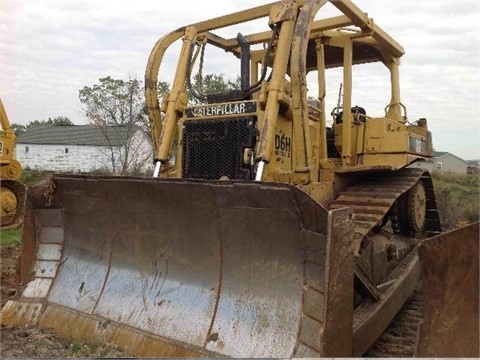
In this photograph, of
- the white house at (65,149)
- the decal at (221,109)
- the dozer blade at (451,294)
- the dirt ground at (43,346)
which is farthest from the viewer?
the white house at (65,149)

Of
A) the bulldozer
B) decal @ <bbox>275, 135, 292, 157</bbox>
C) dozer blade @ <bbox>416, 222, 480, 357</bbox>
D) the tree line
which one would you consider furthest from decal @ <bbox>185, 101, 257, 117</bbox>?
the tree line

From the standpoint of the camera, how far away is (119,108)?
88.6 ft

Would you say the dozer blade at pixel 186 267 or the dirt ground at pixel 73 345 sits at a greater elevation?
the dozer blade at pixel 186 267

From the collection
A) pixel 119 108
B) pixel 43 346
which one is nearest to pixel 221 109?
pixel 43 346

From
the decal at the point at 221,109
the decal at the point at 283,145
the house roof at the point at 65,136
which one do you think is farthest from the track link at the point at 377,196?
the house roof at the point at 65,136

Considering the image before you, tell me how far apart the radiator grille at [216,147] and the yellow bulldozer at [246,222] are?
13 mm

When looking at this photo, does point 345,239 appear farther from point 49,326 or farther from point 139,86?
point 139,86

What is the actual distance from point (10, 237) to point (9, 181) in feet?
6.04

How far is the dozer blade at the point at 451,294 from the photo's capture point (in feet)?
7.72

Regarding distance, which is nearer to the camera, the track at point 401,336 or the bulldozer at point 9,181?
the track at point 401,336

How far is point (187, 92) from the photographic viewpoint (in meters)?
5.50

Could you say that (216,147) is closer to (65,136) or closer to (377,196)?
(377,196)

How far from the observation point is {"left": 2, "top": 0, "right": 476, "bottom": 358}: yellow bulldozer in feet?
11.0

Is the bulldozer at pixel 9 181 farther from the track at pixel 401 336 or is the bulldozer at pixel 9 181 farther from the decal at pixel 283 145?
the track at pixel 401 336
